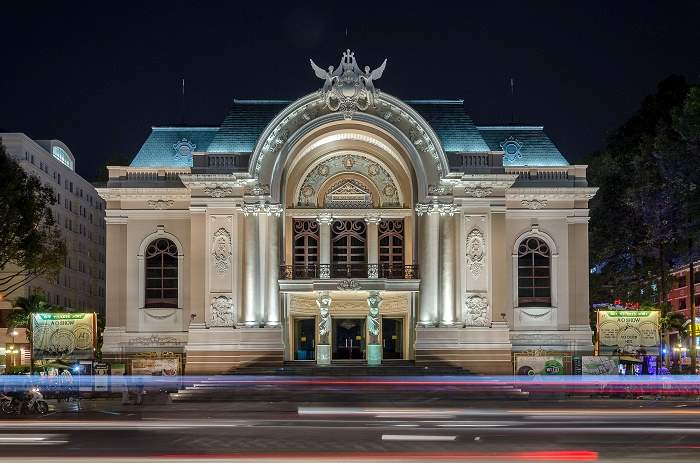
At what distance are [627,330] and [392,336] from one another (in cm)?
1167

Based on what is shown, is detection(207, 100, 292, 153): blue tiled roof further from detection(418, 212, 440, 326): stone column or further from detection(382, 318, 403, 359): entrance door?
detection(382, 318, 403, 359): entrance door

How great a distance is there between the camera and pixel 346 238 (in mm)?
59469

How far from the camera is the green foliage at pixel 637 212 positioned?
198 ft

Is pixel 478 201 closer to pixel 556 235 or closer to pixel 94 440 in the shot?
pixel 556 235

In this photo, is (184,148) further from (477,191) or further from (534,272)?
(534,272)

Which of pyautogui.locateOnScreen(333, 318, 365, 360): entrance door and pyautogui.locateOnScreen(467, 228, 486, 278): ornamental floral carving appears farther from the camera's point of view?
pyautogui.locateOnScreen(333, 318, 365, 360): entrance door

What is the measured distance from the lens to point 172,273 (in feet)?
192

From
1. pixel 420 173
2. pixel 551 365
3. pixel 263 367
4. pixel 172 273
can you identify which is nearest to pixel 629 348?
pixel 551 365

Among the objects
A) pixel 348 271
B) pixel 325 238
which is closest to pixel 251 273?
pixel 348 271

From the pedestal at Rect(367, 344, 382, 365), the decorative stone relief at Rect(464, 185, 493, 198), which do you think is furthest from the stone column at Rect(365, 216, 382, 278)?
the decorative stone relief at Rect(464, 185, 493, 198)

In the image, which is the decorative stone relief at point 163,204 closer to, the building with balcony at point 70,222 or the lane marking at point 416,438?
the lane marking at point 416,438

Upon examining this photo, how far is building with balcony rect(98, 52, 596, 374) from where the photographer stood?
55.5 m

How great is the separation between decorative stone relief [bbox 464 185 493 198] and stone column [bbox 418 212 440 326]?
1.87 meters

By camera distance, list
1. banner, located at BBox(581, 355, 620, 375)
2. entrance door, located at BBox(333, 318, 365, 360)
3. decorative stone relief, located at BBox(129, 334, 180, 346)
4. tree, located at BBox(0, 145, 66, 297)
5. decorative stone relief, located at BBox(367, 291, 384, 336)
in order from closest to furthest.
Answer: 1. banner, located at BBox(581, 355, 620, 375)
2. tree, located at BBox(0, 145, 66, 297)
3. decorative stone relief, located at BBox(367, 291, 384, 336)
4. decorative stone relief, located at BBox(129, 334, 180, 346)
5. entrance door, located at BBox(333, 318, 365, 360)
